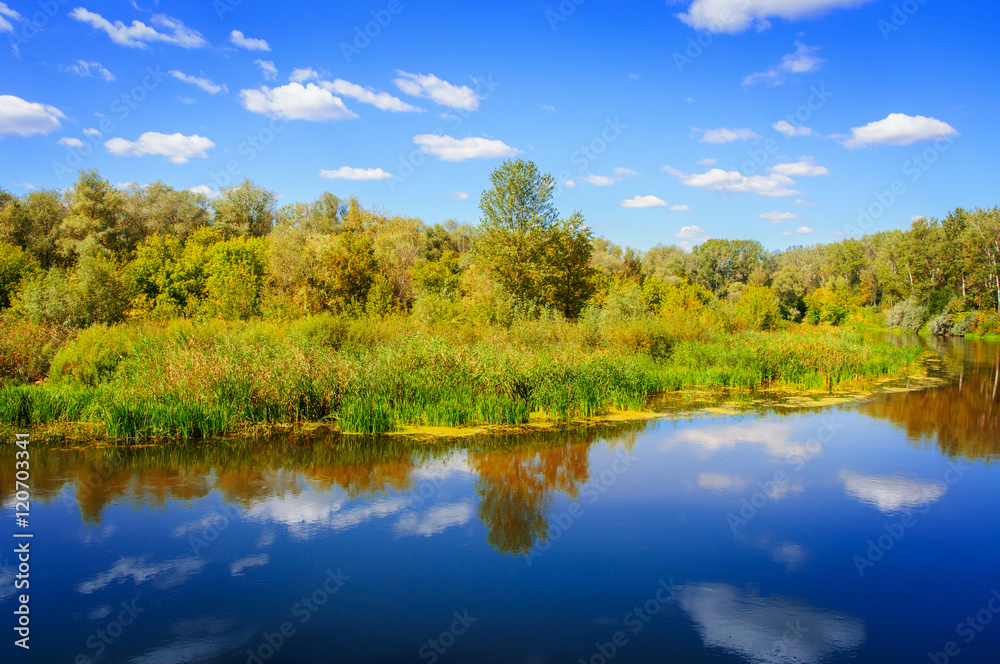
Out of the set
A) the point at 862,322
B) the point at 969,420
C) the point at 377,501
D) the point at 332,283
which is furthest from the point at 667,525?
the point at 862,322

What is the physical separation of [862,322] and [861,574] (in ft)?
176

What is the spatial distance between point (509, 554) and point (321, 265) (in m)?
21.6

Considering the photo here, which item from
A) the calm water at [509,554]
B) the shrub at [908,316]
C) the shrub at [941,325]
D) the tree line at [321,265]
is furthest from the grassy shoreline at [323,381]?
the shrub at [908,316]

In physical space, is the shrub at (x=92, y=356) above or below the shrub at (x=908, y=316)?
below

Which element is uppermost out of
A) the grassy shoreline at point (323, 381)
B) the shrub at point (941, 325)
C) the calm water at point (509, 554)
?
the shrub at point (941, 325)

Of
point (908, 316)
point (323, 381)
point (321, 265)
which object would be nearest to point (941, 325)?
point (908, 316)

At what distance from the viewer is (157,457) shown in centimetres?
1041

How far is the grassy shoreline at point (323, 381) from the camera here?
11594mm

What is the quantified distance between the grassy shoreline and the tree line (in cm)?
515

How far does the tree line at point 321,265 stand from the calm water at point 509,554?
1153 cm

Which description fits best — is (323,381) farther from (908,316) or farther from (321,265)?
(908,316)

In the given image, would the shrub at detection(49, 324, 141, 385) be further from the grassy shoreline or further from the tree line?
the tree line

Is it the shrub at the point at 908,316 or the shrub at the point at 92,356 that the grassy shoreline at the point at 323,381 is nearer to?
the shrub at the point at 92,356

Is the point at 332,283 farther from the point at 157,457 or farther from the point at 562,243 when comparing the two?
the point at 157,457
